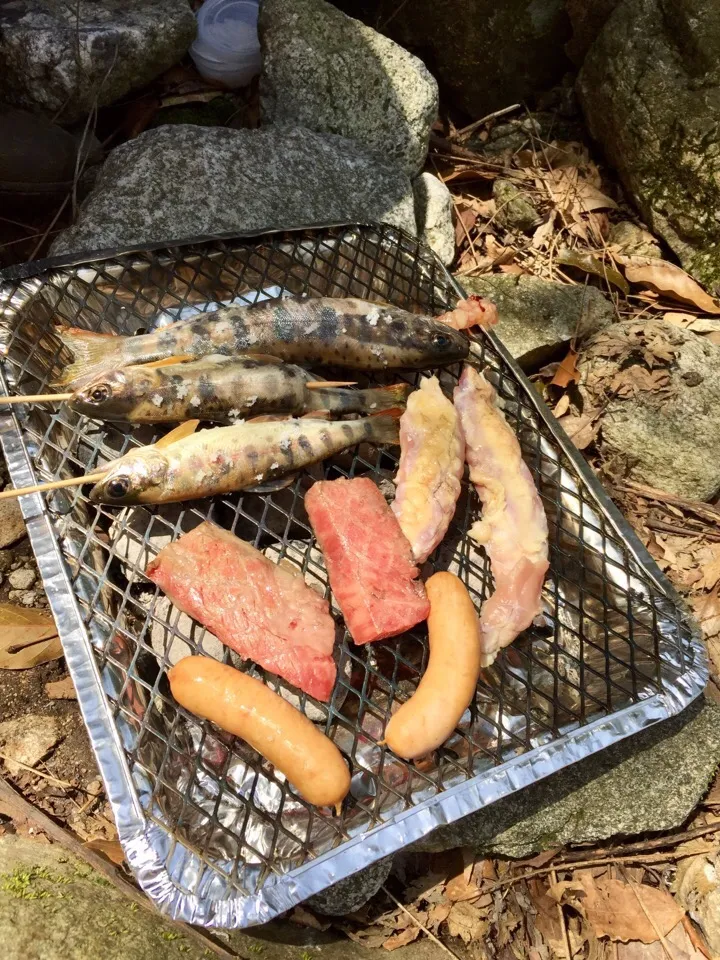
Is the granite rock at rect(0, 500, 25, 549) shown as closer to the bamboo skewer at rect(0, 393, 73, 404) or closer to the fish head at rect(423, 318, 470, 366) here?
the bamboo skewer at rect(0, 393, 73, 404)

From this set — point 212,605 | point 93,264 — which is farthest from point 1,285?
point 212,605

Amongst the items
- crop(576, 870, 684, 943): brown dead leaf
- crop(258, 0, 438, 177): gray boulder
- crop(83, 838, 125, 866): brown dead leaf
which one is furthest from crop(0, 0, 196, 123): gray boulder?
crop(576, 870, 684, 943): brown dead leaf

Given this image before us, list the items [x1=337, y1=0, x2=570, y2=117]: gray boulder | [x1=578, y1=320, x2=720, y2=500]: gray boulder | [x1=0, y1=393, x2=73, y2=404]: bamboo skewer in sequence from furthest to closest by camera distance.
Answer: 1. [x1=337, y1=0, x2=570, y2=117]: gray boulder
2. [x1=578, y1=320, x2=720, y2=500]: gray boulder
3. [x1=0, y1=393, x2=73, y2=404]: bamboo skewer

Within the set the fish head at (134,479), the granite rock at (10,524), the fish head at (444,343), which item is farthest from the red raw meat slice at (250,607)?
the fish head at (444,343)

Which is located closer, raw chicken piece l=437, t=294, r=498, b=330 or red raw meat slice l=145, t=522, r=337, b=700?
red raw meat slice l=145, t=522, r=337, b=700

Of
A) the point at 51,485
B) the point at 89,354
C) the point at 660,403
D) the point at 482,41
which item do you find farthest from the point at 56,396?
the point at 482,41

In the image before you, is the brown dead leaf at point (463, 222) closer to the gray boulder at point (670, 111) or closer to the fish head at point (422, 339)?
the gray boulder at point (670, 111)

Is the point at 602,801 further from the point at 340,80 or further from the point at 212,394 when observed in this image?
the point at 340,80

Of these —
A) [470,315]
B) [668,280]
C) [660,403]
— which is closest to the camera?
[470,315]
